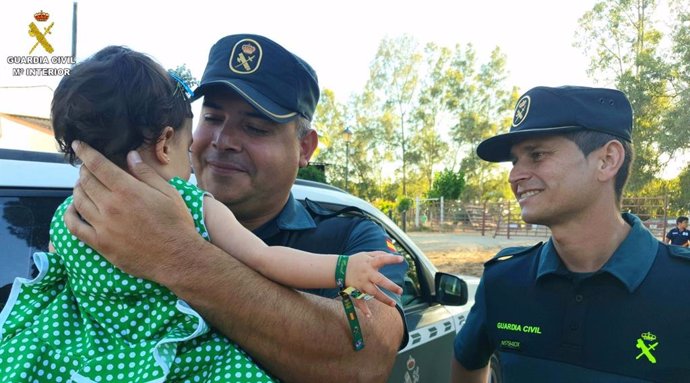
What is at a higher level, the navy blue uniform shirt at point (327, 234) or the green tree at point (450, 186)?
the navy blue uniform shirt at point (327, 234)

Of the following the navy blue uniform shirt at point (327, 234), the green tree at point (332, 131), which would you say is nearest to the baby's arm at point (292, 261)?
the navy blue uniform shirt at point (327, 234)

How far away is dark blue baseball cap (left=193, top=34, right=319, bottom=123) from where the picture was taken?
5.89 ft

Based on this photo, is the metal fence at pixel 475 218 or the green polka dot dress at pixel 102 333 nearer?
the green polka dot dress at pixel 102 333

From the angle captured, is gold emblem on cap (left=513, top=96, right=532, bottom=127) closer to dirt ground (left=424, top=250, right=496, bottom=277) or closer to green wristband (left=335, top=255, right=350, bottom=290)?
green wristband (left=335, top=255, right=350, bottom=290)

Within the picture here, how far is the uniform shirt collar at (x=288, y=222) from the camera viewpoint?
1869 millimetres

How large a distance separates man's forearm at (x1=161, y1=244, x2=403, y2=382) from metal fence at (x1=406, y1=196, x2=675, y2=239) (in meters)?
25.9

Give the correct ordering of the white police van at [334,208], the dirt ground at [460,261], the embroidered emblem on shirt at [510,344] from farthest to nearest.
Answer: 1. the dirt ground at [460,261]
2. the embroidered emblem on shirt at [510,344]
3. the white police van at [334,208]

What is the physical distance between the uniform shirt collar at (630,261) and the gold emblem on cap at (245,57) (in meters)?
1.23

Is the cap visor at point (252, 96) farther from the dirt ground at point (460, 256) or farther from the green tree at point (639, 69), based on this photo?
the green tree at point (639, 69)

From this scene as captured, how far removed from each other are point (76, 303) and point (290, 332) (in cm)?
53

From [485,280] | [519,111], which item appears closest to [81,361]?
[485,280]

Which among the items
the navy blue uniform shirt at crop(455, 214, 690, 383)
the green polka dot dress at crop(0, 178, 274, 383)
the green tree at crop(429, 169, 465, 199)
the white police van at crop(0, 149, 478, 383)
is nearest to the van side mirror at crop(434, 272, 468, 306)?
the white police van at crop(0, 149, 478, 383)

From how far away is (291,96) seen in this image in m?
1.87

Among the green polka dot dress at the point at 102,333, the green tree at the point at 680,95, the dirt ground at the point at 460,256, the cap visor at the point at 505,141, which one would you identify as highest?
the green tree at the point at 680,95
